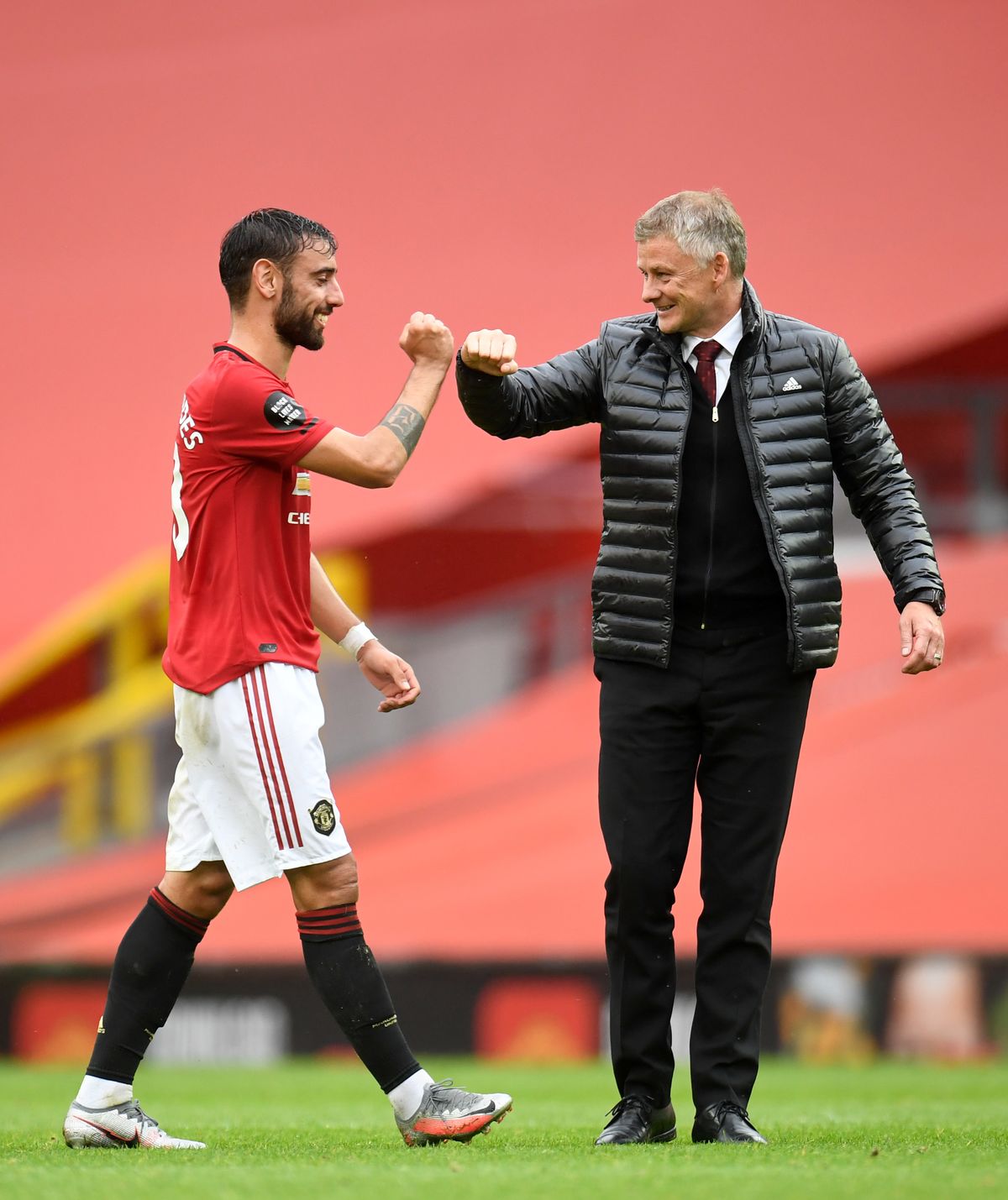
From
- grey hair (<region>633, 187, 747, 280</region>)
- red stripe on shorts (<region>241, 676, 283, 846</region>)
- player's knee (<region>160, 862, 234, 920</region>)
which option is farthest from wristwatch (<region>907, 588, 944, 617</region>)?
player's knee (<region>160, 862, 234, 920</region>)

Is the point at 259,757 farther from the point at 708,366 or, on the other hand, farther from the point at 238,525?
the point at 708,366

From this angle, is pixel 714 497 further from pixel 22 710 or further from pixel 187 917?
pixel 22 710

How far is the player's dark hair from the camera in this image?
324 centimetres

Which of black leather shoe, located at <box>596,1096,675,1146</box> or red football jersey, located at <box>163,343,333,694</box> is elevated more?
red football jersey, located at <box>163,343,333,694</box>

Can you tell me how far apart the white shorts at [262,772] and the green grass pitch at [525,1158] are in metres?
0.53

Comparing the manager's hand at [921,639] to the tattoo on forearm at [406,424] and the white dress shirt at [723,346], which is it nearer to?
the white dress shirt at [723,346]

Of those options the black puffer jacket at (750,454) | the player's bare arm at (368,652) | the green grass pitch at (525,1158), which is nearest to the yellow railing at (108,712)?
the green grass pitch at (525,1158)

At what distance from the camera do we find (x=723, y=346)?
3.35m

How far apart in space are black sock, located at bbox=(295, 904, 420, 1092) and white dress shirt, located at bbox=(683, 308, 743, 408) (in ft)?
4.02

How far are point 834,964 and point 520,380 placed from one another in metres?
4.49

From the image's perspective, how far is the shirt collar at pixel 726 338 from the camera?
3350 mm

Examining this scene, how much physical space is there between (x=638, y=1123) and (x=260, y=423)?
148 centimetres

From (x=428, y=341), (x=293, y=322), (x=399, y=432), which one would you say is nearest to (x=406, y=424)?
(x=399, y=432)

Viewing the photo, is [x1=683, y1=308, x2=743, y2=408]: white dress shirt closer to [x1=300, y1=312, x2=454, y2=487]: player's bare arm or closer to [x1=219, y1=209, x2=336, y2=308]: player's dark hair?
[x1=300, y1=312, x2=454, y2=487]: player's bare arm
